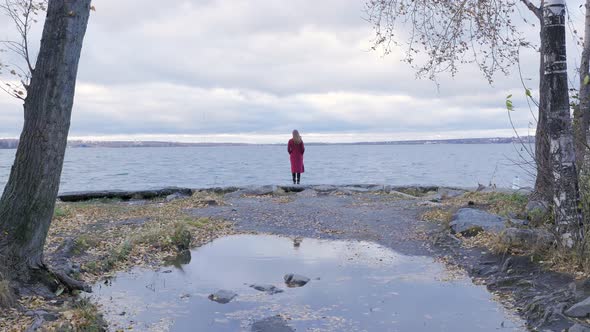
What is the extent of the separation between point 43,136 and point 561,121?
604 cm

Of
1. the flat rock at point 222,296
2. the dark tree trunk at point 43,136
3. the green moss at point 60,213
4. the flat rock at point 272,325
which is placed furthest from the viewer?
the green moss at point 60,213

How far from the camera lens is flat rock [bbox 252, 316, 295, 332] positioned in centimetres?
597

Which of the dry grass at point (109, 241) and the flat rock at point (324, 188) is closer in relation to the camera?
the dry grass at point (109, 241)

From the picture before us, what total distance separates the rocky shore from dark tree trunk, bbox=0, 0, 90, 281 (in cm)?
70

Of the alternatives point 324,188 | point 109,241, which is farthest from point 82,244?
point 324,188

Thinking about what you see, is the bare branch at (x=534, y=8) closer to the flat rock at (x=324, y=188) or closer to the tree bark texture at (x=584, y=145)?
the tree bark texture at (x=584, y=145)

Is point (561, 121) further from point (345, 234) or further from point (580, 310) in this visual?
point (345, 234)

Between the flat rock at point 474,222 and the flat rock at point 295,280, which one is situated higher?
the flat rock at point 474,222

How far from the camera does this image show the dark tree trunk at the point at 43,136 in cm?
629

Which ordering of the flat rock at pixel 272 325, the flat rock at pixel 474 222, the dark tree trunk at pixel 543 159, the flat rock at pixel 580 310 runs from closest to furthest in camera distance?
1. the flat rock at pixel 580 310
2. the flat rock at pixel 272 325
3. the dark tree trunk at pixel 543 159
4. the flat rock at pixel 474 222

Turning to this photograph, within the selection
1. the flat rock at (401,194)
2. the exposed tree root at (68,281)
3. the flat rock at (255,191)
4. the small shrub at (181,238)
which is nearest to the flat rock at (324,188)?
the flat rock at (255,191)

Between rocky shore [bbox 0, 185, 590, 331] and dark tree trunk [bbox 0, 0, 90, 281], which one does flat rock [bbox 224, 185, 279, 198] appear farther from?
dark tree trunk [bbox 0, 0, 90, 281]

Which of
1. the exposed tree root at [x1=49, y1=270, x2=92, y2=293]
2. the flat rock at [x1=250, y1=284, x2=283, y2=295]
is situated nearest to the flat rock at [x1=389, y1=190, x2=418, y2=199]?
the flat rock at [x1=250, y1=284, x2=283, y2=295]

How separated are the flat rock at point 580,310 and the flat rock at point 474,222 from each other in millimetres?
3618
